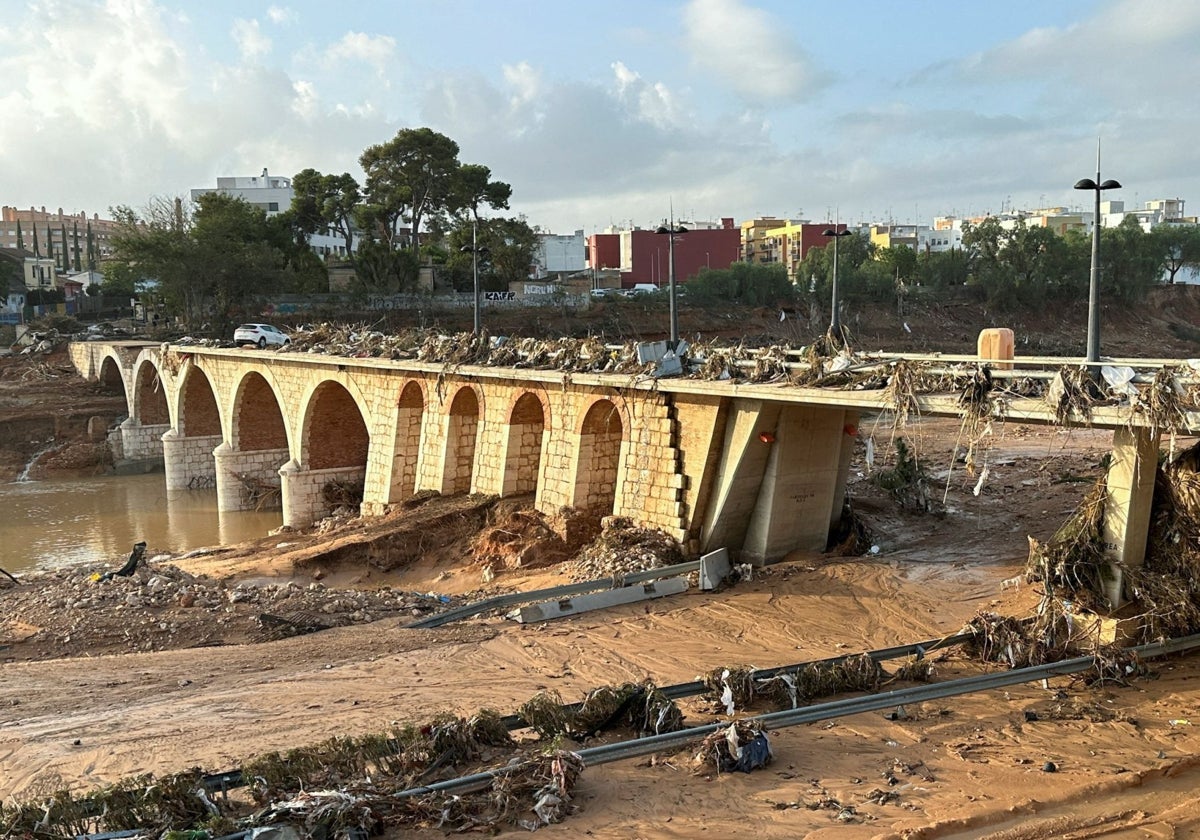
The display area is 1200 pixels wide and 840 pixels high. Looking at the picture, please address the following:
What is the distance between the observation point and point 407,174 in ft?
196

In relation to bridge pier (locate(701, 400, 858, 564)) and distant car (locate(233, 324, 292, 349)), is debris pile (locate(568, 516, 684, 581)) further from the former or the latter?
distant car (locate(233, 324, 292, 349))

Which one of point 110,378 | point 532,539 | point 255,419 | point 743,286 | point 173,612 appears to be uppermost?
point 743,286

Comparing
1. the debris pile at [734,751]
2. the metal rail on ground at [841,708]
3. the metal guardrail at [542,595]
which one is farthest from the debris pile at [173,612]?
the debris pile at [734,751]

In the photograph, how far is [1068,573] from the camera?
11.4 m

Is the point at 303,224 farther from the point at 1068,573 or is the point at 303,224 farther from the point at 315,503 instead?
the point at 1068,573

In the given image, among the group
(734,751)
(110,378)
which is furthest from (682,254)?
(734,751)

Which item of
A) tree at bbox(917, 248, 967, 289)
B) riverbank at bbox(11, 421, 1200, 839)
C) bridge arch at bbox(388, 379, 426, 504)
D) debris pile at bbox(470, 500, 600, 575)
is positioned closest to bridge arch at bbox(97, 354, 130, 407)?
bridge arch at bbox(388, 379, 426, 504)

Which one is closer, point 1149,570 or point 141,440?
point 1149,570

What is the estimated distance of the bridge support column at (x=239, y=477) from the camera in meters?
31.9

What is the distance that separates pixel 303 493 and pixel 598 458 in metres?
12.7

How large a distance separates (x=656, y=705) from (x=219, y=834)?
399 cm

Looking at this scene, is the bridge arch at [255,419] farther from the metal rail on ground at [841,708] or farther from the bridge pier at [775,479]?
the metal rail on ground at [841,708]

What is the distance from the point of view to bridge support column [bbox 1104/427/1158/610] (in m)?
11.0

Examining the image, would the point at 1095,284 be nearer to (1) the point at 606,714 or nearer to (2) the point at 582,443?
(1) the point at 606,714
